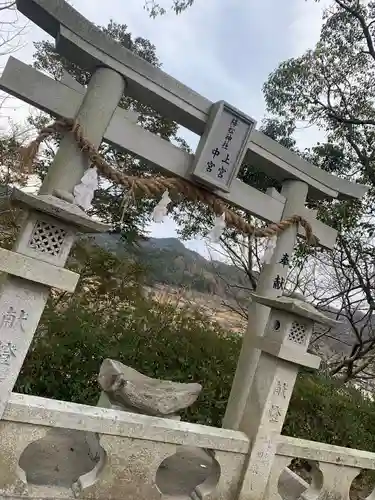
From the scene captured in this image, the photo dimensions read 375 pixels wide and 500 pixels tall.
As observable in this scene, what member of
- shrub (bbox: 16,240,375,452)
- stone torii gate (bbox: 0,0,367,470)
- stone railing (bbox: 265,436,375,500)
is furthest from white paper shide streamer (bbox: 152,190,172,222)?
shrub (bbox: 16,240,375,452)

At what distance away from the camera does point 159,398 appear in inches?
125

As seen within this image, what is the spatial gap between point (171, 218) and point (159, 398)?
627 cm

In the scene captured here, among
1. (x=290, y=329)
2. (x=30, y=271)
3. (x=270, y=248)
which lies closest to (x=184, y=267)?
(x=270, y=248)

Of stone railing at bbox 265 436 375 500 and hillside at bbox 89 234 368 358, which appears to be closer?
stone railing at bbox 265 436 375 500

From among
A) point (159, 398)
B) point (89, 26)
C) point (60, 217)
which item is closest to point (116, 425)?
point (159, 398)

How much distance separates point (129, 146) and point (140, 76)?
0.44m

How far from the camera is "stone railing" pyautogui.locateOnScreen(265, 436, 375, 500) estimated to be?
10.1ft

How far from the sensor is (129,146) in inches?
111

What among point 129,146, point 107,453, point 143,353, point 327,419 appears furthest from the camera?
point 327,419

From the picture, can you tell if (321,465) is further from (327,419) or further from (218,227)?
(327,419)

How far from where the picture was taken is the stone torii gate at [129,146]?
2328mm

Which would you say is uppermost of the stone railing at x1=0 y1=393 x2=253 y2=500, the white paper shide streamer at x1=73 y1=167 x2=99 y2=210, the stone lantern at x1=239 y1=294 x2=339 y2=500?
the white paper shide streamer at x1=73 y1=167 x2=99 y2=210

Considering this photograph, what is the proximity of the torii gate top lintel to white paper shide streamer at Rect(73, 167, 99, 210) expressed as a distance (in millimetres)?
683

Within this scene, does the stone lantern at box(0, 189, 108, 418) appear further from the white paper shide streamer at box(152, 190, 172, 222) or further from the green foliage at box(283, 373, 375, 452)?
the green foliage at box(283, 373, 375, 452)
